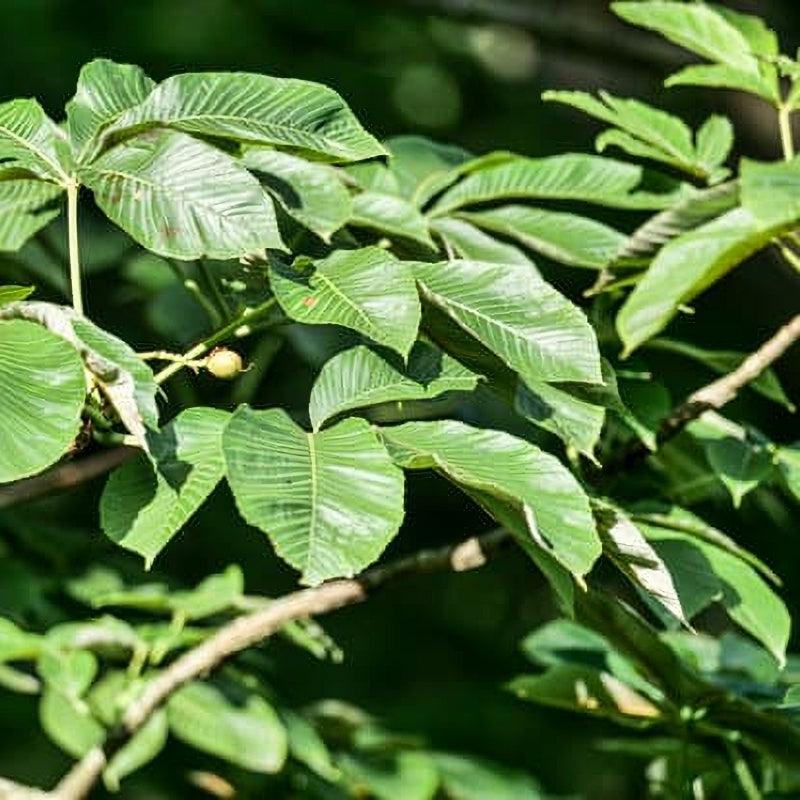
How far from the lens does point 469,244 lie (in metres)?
1.20

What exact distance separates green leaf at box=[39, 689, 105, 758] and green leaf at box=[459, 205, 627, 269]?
24.8 inches

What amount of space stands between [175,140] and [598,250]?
41 cm

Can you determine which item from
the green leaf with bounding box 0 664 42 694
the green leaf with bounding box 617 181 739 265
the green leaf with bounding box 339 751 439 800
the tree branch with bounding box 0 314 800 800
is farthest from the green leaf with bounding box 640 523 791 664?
the green leaf with bounding box 0 664 42 694

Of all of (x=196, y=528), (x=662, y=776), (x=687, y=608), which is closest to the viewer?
(x=687, y=608)

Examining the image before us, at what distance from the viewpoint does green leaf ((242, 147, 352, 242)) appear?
3.36 ft

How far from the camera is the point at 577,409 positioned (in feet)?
3.26

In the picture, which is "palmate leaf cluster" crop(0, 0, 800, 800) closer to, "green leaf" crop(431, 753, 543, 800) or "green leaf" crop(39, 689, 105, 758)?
"green leaf" crop(39, 689, 105, 758)

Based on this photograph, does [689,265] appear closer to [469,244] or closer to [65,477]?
[469,244]

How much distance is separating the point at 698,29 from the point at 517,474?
1.75 feet

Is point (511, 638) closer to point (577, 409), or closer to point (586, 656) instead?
point (586, 656)

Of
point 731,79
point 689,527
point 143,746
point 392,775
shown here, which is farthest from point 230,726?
point 731,79

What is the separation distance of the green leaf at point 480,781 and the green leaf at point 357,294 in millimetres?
866

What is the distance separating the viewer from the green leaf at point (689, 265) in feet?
3.05

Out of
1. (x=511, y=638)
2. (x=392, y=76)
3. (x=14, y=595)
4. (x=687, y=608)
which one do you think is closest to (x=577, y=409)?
(x=687, y=608)
